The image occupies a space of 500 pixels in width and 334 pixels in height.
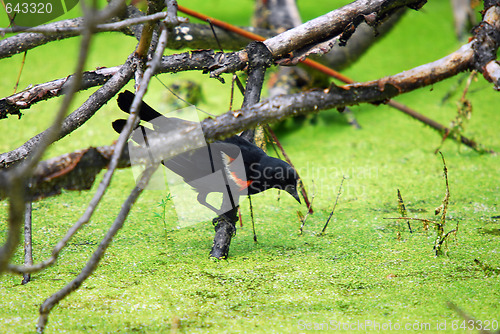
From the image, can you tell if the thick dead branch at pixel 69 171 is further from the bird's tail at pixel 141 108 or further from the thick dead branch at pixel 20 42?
the thick dead branch at pixel 20 42

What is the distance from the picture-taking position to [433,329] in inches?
40.8

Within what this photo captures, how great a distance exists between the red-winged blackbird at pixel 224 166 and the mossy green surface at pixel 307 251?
0.79 feet

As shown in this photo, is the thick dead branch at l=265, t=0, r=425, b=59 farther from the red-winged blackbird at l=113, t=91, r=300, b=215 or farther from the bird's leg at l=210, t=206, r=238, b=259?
the bird's leg at l=210, t=206, r=238, b=259

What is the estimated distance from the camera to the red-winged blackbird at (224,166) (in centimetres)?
141

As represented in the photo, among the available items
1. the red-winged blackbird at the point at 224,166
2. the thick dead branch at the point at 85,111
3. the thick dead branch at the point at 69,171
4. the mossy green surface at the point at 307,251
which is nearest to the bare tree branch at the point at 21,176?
the thick dead branch at the point at 69,171

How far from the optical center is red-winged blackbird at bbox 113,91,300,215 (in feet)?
4.61

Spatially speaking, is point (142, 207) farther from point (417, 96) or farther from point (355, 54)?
point (417, 96)

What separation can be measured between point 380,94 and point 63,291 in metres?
0.94

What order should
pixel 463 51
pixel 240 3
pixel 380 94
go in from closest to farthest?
pixel 380 94, pixel 463 51, pixel 240 3


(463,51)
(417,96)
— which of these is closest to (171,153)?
(463,51)

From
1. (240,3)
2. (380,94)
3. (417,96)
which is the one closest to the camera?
(380,94)

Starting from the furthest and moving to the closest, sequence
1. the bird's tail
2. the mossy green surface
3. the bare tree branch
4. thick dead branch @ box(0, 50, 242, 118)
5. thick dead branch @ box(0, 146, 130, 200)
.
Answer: thick dead branch @ box(0, 50, 242, 118)
the bird's tail
the mossy green surface
thick dead branch @ box(0, 146, 130, 200)
the bare tree branch

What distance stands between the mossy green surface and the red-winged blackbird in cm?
24

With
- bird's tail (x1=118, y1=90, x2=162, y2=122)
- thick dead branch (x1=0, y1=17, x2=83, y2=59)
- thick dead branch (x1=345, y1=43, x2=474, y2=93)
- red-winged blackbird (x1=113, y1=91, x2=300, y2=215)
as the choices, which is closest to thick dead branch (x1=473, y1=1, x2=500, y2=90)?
thick dead branch (x1=345, y1=43, x2=474, y2=93)
